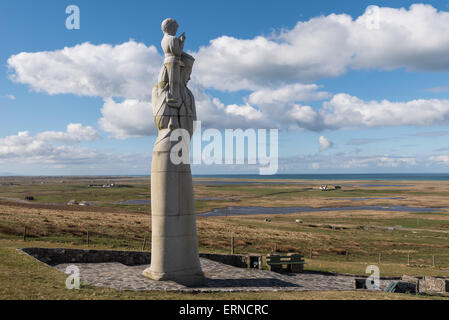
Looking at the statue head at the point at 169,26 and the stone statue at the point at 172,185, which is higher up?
the statue head at the point at 169,26

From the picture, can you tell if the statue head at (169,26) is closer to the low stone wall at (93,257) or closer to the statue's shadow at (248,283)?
the statue's shadow at (248,283)

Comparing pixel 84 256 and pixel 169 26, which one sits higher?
pixel 169 26

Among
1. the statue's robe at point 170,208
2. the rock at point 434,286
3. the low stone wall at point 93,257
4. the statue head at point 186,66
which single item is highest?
the statue head at point 186,66

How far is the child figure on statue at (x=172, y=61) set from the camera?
13.8m

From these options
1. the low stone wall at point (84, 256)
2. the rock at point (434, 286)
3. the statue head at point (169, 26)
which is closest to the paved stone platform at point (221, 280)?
the low stone wall at point (84, 256)

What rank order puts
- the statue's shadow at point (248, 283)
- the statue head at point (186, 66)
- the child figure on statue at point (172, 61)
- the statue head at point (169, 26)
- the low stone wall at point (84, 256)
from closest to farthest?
the statue's shadow at point (248, 283) → the child figure on statue at point (172, 61) → the statue head at point (169, 26) → the statue head at point (186, 66) → the low stone wall at point (84, 256)

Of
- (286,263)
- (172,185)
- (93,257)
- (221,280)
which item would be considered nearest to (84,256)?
(93,257)

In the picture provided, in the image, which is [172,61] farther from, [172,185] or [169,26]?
[172,185]

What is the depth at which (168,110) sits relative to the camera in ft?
45.3

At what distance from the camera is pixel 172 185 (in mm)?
13453

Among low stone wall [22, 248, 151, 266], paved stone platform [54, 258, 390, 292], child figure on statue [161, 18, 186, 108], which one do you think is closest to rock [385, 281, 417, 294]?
paved stone platform [54, 258, 390, 292]

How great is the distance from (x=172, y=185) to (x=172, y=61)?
4.54m

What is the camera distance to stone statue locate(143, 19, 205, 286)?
43.5 feet
